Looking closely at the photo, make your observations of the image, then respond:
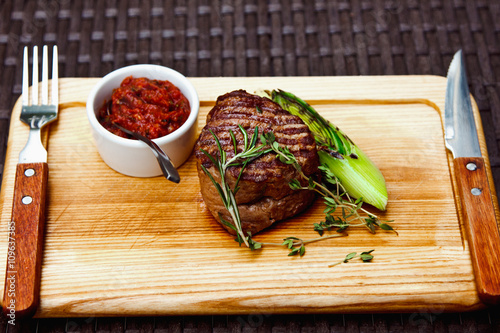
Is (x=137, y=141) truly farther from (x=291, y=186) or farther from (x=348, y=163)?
(x=348, y=163)

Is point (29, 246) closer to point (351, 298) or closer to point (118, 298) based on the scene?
point (118, 298)

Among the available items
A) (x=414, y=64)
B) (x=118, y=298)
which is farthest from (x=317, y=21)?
(x=118, y=298)

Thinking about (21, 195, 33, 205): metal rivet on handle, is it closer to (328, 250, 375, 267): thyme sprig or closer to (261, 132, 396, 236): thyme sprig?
(261, 132, 396, 236): thyme sprig

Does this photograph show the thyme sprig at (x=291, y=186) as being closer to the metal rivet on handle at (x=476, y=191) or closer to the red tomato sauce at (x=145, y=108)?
the red tomato sauce at (x=145, y=108)

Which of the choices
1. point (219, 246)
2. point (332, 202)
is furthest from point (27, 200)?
point (332, 202)

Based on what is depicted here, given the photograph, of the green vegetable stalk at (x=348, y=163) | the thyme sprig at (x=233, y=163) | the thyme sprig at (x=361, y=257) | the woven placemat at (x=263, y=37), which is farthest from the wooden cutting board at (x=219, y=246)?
the woven placemat at (x=263, y=37)

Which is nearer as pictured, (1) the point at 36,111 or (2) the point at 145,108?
(2) the point at 145,108
